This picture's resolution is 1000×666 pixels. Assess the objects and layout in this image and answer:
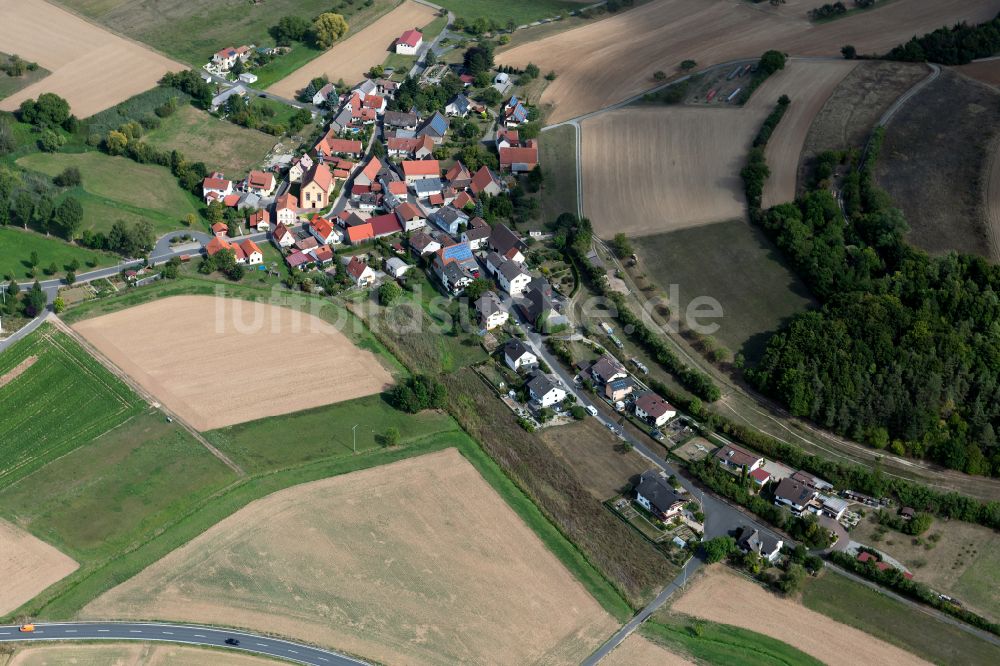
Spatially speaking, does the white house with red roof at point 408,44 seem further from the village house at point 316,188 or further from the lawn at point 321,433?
the lawn at point 321,433

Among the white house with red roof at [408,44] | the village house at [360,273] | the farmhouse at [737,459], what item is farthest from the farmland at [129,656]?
the white house with red roof at [408,44]

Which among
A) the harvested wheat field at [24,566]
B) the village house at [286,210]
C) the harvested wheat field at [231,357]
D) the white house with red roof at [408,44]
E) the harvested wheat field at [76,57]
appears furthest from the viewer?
the white house with red roof at [408,44]

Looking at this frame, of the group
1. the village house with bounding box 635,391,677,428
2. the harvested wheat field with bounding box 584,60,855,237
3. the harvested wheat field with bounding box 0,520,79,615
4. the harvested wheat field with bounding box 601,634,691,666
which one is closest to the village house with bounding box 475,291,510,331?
the village house with bounding box 635,391,677,428

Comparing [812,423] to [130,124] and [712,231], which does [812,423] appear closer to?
[712,231]

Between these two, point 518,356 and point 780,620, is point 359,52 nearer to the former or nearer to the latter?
point 518,356

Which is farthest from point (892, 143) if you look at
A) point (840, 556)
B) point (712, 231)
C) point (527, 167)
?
point (840, 556)

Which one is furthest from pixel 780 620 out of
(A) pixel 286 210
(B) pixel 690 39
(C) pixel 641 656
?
(B) pixel 690 39

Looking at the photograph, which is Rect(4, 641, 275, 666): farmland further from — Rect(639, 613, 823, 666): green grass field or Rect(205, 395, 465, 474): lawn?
Rect(639, 613, 823, 666): green grass field
